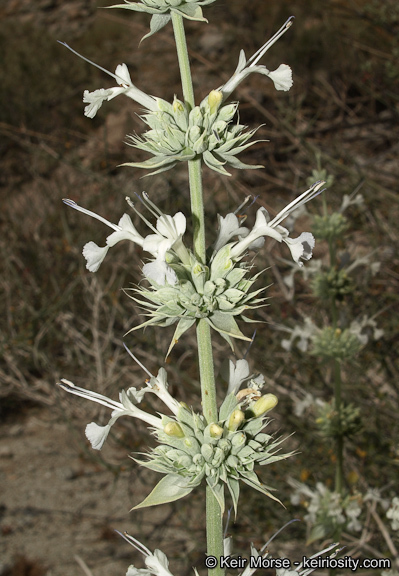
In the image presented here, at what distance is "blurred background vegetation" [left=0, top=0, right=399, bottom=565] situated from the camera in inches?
174

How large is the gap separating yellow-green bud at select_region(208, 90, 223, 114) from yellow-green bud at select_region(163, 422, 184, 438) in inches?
35.3

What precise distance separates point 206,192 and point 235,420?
5762 millimetres

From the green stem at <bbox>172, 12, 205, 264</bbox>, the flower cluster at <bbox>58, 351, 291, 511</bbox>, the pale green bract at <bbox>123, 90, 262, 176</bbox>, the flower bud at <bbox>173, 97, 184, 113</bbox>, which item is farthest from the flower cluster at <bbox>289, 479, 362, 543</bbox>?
the flower bud at <bbox>173, 97, 184, 113</bbox>

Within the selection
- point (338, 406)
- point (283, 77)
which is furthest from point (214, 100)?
point (338, 406)

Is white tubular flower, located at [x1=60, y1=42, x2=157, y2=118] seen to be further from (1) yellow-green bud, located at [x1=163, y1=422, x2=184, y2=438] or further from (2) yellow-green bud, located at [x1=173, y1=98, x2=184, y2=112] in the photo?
(1) yellow-green bud, located at [x1=163, y1=422, x2=184, y2=438]

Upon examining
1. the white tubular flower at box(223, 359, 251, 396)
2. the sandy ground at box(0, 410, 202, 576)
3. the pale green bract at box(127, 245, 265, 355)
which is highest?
the pale green bract at box(127, 245, 265, 355)

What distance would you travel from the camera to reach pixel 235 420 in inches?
57.6

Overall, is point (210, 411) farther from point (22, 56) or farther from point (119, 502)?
point (22, 56)

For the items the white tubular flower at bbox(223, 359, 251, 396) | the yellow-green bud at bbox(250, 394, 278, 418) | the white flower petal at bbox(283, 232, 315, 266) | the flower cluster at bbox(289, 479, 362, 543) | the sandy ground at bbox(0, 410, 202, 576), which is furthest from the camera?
the sandy ground at bbox(0, 410, 202, 576)

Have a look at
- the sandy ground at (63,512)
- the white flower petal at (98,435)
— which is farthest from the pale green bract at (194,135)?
the sandy ground at (63,512)

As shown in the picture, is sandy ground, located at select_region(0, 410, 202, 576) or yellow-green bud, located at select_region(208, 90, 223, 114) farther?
sandy ground, located at select_region(0, 410, 202, 576)

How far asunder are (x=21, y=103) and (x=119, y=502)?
8077 millimetres

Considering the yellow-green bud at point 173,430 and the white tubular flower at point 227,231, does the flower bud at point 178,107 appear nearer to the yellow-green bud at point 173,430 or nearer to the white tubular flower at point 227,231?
the white tubular flower at point 227,231

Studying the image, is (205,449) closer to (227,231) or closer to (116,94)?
(227,231)
